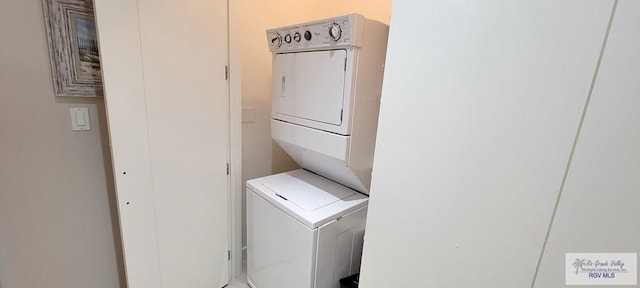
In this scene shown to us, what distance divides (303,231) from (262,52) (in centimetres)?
138

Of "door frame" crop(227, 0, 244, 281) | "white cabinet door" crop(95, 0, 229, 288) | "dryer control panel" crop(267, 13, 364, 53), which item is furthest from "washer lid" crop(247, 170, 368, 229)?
"dryer control panel" crop(267, 13, 364, 53)

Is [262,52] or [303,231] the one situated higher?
[262,52]

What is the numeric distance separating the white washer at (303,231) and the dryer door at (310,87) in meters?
0.46

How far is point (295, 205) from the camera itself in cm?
150

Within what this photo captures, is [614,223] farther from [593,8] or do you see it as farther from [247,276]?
[247,276]

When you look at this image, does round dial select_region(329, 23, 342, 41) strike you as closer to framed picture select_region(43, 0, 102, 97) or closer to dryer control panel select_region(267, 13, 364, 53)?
dryer control panel select_region(267, 13, 364, 53)

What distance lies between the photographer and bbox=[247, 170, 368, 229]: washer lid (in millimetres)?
1426

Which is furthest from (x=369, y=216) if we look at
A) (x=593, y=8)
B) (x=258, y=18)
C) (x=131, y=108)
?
(x=258, y=18)

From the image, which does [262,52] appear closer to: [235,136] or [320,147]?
[235,136]

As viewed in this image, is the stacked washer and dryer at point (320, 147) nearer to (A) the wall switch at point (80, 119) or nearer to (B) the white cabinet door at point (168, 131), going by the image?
(B) the white cabinet door at point (168, 131)

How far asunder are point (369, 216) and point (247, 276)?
1.44 meters

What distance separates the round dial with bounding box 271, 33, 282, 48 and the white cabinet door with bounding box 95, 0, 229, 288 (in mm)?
293

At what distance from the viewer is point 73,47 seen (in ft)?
4.19

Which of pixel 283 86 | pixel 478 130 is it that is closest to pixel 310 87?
pixel 283 86
